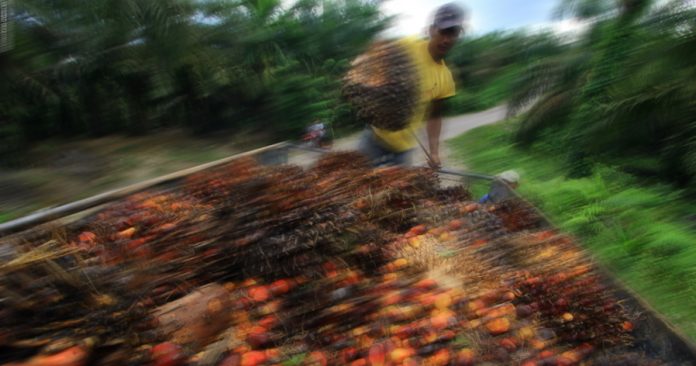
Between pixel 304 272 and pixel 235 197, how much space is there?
0.37m

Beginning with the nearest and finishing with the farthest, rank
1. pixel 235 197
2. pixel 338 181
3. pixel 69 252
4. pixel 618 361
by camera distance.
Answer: pixel 69 252
pixel 618 361
pixel 235 197
pixel 338 181

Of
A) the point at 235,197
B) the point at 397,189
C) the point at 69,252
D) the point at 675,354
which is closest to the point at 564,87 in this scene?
the point at 397,189

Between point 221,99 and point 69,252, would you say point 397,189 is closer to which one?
point 69,252

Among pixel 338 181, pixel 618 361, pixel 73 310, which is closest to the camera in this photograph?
pixel 73 310

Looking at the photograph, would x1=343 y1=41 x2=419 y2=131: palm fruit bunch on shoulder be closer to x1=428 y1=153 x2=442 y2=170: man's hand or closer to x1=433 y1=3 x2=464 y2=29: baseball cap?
x1=433 y1=3 x2=464 y2=29: baseball cap

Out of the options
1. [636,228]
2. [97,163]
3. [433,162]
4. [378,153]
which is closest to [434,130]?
[433,162]

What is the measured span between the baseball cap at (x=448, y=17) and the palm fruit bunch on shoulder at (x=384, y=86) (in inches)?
11.9

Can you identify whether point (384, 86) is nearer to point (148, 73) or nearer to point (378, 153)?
point (378, 153)

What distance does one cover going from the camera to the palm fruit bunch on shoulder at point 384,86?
301 cm

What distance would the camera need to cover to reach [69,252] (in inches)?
68.5

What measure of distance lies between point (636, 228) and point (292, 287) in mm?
2964

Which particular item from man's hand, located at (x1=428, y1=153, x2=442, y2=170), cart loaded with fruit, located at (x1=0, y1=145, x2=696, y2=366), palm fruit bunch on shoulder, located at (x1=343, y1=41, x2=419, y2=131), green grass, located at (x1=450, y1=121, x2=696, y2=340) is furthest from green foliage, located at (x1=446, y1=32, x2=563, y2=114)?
cart loaded with fruit, located at (x1=0, y1=145, x2=696, y2=366)

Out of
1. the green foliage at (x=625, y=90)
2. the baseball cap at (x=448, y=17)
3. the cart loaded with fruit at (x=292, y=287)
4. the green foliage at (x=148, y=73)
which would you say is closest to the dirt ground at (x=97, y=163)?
the green foliage at (x=148, y=73)

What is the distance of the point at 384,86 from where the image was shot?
2982 mm
